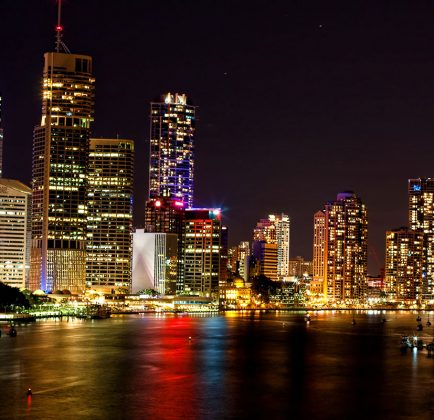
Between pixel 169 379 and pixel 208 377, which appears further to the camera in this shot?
pixel 208 377

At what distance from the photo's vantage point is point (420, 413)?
71.4m

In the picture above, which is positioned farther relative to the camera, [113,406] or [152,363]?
[152,363]

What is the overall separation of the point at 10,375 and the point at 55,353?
20.0 meters

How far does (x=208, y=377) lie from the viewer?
90.2 meters

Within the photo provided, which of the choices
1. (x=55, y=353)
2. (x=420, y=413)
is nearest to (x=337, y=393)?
(x=420, y=413)

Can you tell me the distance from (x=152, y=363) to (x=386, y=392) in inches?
1174

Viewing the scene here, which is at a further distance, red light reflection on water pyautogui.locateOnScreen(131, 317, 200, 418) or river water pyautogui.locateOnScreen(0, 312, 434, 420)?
red light reflection on water pyautogui.locateOnScreen(131, 317, 200, 418)

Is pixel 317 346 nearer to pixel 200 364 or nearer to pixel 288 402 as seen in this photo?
pixel 200 364

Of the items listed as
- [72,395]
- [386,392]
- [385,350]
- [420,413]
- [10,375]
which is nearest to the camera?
[420,413]

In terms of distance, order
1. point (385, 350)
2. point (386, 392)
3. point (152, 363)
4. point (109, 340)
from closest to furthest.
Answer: point (386, 392) → point (152, 363) → point (385, 350) → point (109, 340)

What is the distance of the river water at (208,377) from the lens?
71625mm

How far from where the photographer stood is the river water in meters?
71.6

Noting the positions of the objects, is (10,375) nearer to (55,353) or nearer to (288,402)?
(55,353)

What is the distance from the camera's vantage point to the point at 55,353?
108 m
